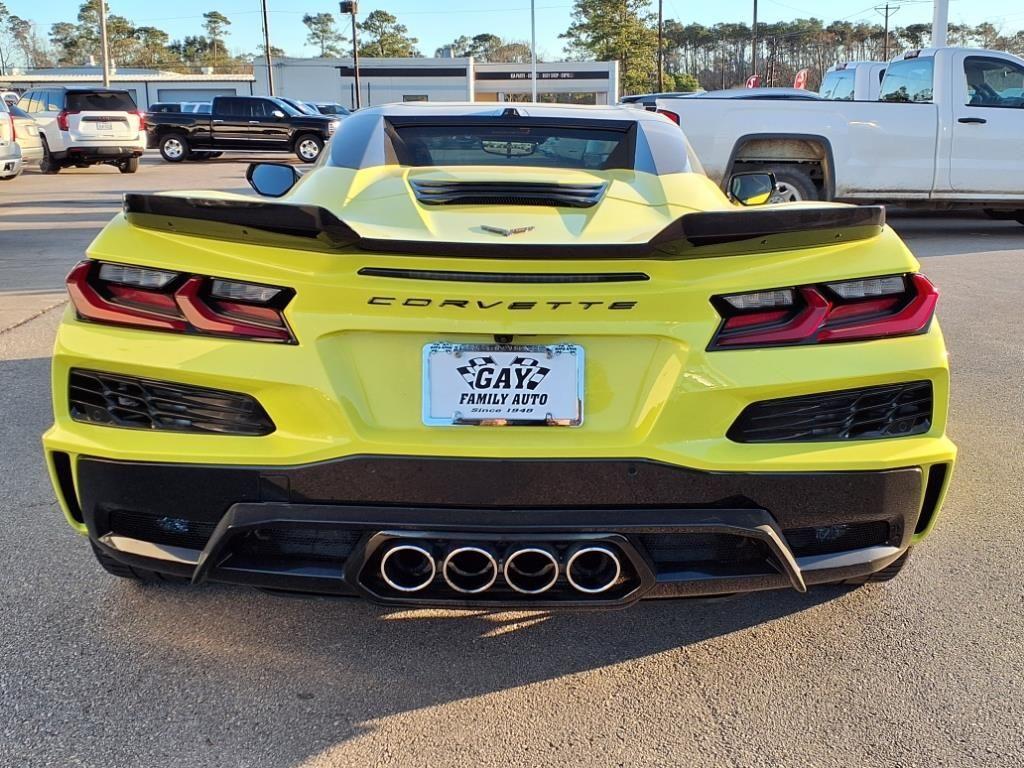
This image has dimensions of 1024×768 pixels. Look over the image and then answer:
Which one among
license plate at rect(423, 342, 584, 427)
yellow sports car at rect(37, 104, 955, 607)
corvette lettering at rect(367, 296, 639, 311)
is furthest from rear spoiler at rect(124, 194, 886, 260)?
license plate at rect(423, 342, 584, 427)

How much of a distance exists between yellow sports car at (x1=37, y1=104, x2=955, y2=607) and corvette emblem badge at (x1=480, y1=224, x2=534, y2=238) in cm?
1

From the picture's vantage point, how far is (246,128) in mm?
25953

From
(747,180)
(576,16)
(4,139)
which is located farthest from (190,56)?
(747,180)

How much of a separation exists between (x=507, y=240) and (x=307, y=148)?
25.3 m

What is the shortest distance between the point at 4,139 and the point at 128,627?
49.3ft

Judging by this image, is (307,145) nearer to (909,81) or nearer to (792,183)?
(909,81)

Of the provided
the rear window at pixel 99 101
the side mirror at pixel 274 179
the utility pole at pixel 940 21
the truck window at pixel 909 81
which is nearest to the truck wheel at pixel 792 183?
the truck window at pixel 909 81

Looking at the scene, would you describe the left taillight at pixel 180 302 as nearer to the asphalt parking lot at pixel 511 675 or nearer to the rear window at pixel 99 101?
the asphalt parking lot at pixel 511 675

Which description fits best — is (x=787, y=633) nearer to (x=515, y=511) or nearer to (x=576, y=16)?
(x=515, y=511)

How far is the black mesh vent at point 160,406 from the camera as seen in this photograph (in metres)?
2.18

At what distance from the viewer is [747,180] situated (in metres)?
3.75

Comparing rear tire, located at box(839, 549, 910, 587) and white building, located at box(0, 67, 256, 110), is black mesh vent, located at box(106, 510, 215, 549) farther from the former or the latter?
white building, located at box(0, 67, 256, 110)

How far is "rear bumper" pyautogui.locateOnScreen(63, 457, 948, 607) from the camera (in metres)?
2.11

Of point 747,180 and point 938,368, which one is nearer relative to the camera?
point 938,368
